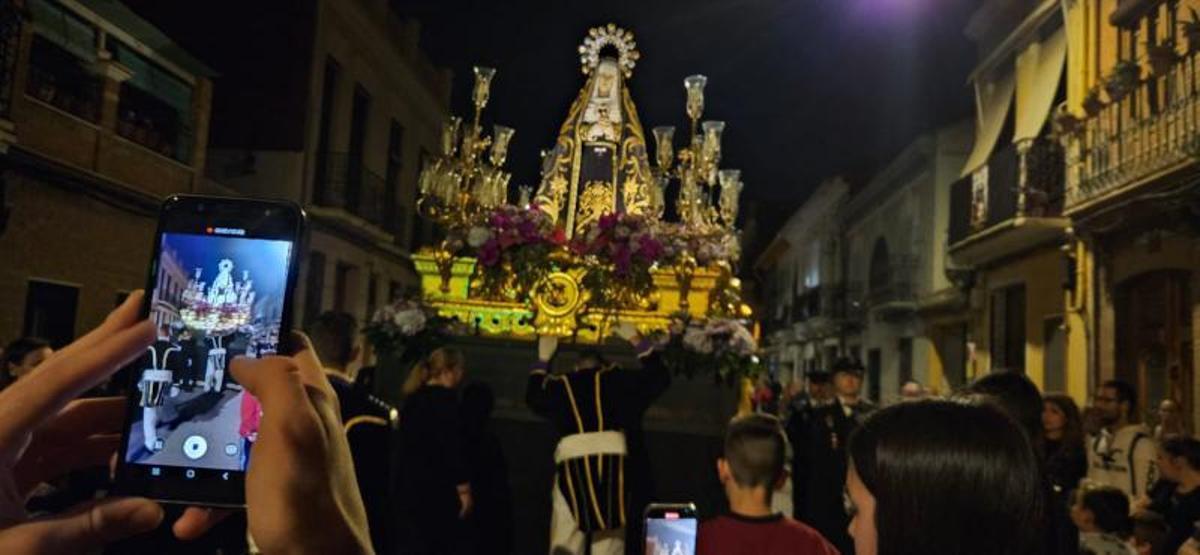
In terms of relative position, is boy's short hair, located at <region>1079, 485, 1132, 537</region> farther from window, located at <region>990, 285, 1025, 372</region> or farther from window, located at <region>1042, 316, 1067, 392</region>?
window, located at <region>990, 285, 1025, 372</region>

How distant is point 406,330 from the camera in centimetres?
680

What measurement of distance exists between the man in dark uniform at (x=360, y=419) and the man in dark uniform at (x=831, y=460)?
3004 millimetres

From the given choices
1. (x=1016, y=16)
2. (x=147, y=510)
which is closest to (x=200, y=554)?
(x=147, y=510)

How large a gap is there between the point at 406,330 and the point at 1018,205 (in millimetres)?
10217

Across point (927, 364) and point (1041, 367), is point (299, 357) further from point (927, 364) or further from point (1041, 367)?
point (927, 364)

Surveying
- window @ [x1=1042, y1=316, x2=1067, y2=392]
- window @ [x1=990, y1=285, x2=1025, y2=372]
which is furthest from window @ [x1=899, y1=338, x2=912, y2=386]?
window @ [x1=1042, y1=316, x2=1067, y2=392]

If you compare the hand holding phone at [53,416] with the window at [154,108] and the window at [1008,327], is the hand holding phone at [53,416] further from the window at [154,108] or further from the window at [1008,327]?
the window at [1008,327]

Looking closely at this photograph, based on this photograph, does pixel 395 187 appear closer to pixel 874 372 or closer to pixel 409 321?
pixel 874 372

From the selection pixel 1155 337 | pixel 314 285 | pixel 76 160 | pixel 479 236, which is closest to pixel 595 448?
pixel 479 236

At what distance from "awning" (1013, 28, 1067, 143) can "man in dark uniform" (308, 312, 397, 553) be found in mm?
12186

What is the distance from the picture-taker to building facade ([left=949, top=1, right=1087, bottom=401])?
13.2 meters

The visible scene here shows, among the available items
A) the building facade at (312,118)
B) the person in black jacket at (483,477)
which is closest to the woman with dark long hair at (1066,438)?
the person in black jacket at (483,477)

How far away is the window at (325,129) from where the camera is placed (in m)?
18.4

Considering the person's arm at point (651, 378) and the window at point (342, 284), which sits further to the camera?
the window at point (342, 284)
